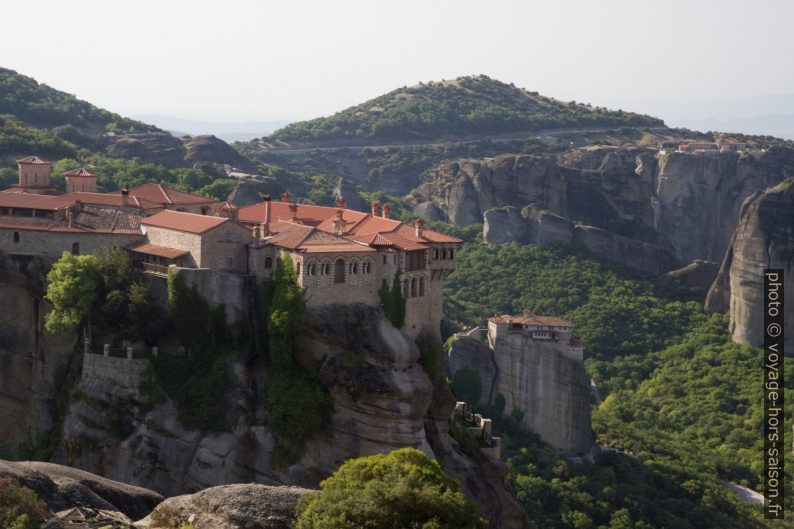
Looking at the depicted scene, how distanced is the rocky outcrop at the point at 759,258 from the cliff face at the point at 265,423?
59417 mm

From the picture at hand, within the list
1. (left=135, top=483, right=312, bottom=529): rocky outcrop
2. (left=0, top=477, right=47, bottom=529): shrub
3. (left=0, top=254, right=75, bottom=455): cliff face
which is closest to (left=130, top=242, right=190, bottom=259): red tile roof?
(left=0, top=254, right=75, bottom=455): cliff face

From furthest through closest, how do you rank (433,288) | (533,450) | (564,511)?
(533,450) < (564,511) < (433,288)

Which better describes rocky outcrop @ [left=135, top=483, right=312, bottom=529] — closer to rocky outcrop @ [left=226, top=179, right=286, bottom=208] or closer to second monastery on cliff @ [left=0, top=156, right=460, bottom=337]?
second monastery on cliff @ [left=0, top=156, right=460, bottom=337]

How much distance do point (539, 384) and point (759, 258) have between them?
3404 cm

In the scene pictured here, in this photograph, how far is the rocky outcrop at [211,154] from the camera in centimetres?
13200

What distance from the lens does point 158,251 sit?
196 feet

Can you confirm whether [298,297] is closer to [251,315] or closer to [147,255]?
[251,315]

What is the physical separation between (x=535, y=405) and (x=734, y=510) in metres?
13.2

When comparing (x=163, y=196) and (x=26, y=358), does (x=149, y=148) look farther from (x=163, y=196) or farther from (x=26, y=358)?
(x=26, y=358)

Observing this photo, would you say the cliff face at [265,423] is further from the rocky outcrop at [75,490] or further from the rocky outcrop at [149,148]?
the rocky outcrop at [149,148]

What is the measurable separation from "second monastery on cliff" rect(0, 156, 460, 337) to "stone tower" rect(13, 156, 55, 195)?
359 cm

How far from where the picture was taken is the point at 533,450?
82750 mm

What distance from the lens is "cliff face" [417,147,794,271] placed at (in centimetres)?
13250

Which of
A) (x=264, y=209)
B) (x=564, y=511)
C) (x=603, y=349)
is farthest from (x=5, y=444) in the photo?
(x=603, y=349)
